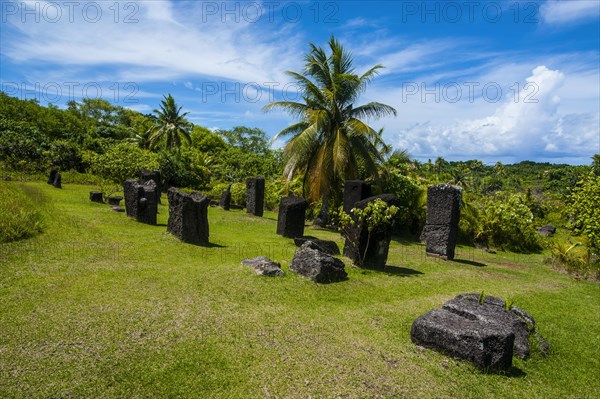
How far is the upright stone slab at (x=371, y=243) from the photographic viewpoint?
1089cm

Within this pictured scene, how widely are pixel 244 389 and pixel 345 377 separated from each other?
135 centimetres

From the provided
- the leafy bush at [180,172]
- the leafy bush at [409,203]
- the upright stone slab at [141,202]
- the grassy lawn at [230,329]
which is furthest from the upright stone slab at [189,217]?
the leafy bush at [180,172]

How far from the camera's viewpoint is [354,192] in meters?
17.5

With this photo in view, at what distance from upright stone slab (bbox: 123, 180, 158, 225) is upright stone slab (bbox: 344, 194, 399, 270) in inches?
312

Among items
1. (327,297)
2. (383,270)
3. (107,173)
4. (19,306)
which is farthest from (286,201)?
(107,173)

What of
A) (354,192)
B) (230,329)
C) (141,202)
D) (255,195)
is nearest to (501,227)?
(354,192)

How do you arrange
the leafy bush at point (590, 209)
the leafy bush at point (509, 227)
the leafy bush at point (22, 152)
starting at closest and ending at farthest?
1. the leafy bush at point (590, 209)
2. the leafy bush at point (509, 227)
3. the leafy bush at point (22, 152)

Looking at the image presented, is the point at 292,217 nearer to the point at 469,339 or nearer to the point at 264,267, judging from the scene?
the point at 264,267

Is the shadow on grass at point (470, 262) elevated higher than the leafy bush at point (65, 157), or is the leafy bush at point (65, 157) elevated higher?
the leafy bush at point (65, 157)

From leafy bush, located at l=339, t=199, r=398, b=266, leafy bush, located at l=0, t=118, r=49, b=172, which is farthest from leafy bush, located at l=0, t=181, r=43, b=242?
leafy bush, located at l=0, t=118, r=49, b=172

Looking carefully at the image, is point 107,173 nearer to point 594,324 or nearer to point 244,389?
point 244,389

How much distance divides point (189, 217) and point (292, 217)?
4.44 meters

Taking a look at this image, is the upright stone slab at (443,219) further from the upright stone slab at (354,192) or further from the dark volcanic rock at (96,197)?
the dark volcanic rock at (96,197)

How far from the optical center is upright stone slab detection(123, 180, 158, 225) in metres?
14.6
